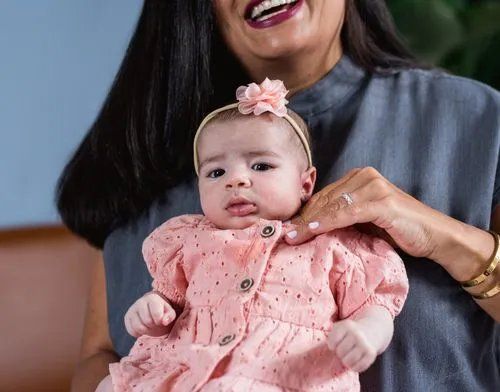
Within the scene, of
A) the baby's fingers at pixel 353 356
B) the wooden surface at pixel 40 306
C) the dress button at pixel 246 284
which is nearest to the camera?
the baby's fingers at pixel 353 356

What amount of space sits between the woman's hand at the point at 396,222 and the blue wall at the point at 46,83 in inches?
42.3

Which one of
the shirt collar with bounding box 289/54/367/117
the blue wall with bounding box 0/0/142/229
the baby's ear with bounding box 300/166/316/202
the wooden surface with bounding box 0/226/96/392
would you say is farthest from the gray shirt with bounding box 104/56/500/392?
the blue wall with bounding box 0/0/142/229

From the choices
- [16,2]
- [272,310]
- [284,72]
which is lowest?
[272,310]

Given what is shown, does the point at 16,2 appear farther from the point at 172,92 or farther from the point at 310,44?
the point at 310,44

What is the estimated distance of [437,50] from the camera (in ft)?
6.58

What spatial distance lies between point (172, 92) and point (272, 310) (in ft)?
1.78

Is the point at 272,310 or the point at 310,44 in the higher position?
the point at 310,44

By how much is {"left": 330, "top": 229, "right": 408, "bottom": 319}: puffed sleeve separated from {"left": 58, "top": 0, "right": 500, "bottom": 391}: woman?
5 centimetres

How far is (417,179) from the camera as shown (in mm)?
1313

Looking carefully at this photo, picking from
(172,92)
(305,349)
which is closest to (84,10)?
(172,92)

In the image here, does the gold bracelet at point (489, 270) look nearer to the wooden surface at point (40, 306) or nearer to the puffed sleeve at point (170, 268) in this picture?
the puffed sleeve at point (170, 268)

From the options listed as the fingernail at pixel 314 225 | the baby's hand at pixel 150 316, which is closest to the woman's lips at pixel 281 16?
the fingernail at pixel 314 225

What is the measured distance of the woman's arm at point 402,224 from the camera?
1.14 metres

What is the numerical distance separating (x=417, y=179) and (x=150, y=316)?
0.48 metres
